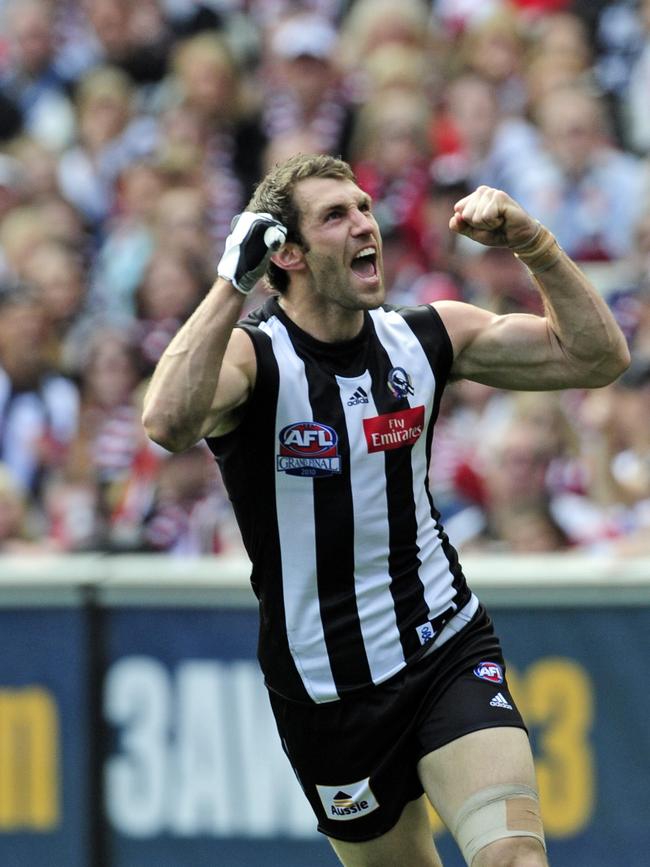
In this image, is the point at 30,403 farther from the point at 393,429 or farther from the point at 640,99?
the point at 393,429

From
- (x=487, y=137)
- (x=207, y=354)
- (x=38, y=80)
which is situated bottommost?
(x=207, y=354)

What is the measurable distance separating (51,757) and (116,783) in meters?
0.32

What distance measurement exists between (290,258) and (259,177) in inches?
224

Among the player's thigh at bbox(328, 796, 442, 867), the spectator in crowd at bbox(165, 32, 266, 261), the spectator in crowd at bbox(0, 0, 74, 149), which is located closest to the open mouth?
the player's thigh at bbox(328, 796, 442, 867)

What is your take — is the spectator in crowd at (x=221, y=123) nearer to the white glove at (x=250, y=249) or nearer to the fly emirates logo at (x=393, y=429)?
the fly emirates logo at (x=393, y=429)

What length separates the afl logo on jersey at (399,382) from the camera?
4.70 m

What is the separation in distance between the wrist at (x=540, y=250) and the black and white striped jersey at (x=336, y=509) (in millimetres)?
474

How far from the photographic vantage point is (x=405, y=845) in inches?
189

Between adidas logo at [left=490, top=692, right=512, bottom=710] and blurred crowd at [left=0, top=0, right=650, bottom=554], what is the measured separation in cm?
225

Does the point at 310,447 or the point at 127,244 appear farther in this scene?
the point at 127,244

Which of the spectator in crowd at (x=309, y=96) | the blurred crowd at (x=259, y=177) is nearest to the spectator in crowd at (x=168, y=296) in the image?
the blurred crowd at (x=259, y=177)

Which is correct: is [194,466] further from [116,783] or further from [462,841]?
[462,841]

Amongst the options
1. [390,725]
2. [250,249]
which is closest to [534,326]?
[250,249]

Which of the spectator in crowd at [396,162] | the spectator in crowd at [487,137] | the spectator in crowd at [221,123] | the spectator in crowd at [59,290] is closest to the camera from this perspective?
the spectator in crowd at [396,162]
